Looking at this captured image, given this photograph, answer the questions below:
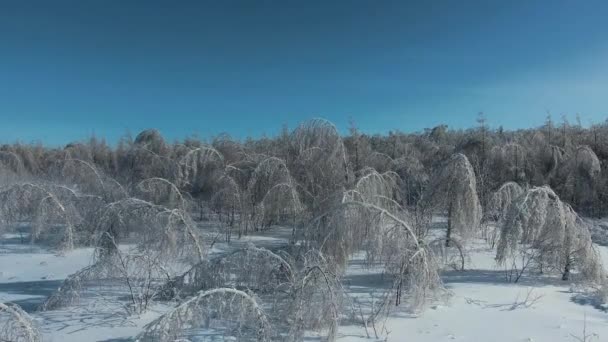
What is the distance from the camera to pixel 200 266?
639cm

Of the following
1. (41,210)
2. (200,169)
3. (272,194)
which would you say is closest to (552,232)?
(272,194)

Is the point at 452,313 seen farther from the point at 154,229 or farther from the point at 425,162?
the point at 425,162

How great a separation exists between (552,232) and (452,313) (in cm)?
270

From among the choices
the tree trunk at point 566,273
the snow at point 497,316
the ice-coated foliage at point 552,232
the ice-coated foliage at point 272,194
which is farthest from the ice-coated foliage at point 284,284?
the ice-coated foliage at point 272,194

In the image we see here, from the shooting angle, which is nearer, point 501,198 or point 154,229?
point 154,229

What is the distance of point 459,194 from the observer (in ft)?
32.4

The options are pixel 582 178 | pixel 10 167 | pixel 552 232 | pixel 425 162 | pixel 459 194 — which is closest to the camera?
pixel 552 232

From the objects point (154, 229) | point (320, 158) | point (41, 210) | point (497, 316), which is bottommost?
point (497, 316)

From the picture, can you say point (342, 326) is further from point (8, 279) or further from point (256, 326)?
point (8, 279)

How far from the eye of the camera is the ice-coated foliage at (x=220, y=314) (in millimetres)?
4480

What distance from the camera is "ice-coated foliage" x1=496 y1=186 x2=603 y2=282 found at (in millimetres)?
7973

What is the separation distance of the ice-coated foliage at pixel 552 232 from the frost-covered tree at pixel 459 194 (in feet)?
4.74

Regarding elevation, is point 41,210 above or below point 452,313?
above

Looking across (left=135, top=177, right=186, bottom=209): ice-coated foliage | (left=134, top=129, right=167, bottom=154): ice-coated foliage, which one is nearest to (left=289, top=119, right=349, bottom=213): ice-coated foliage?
(left=135, top=177, right=186, bottom=209): ice-coated foliage
